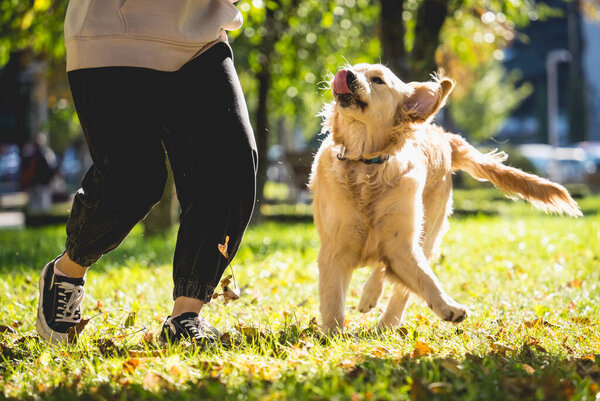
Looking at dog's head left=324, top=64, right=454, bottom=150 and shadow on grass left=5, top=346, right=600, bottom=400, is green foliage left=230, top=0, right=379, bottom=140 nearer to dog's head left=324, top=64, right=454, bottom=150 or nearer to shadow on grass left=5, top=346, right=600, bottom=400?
dog's head left=324, top=64, right=454, bottom=150

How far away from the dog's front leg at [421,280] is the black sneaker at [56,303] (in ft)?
5.08

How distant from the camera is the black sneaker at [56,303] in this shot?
327 cm

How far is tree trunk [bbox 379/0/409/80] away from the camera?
8.68 metres

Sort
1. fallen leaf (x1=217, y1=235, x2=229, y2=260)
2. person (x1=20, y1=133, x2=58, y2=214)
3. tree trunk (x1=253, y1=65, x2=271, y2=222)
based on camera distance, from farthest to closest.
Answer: person (x1=20, y1=133, x2=58, y2=214) < tree trunk (x1=253, y1=65, x2=271, y2=222) < fallen leaf (x1=217, y1=235, x2=229, y2=260)


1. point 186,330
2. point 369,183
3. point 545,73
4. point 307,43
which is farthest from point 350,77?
point 545,73

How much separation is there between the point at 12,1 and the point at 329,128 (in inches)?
260

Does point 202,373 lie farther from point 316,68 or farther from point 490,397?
point 316,68

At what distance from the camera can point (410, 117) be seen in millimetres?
3641

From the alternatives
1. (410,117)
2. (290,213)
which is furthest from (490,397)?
(290,213)

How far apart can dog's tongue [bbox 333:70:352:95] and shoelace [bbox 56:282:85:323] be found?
1599mm

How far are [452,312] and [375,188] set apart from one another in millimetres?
725

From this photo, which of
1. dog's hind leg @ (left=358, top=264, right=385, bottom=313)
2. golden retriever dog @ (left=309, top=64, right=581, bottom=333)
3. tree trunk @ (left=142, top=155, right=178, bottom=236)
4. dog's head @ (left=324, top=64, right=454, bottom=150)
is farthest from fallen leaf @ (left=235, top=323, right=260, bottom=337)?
tree trunk @ (left=142, top=155, right=178, bottom=236)

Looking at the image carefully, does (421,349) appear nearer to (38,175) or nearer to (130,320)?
(130,320)

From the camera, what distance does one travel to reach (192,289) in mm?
3053
